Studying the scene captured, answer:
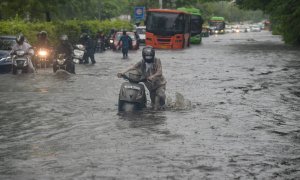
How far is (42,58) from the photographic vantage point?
2730 centimetres

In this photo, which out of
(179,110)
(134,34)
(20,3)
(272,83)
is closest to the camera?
(179,110)

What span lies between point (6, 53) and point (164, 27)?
78.3 ft

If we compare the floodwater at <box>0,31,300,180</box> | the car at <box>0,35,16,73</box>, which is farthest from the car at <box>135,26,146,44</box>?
the floodwater at <box>0,31,300,180</box>

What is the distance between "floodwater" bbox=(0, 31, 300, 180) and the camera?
27.4 ft

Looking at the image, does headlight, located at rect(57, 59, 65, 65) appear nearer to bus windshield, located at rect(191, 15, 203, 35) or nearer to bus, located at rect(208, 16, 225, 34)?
bus windshield, located at rect(191, 15, 203, 35)

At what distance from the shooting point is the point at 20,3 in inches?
1768

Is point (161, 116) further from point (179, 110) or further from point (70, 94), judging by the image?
point (70, 94)

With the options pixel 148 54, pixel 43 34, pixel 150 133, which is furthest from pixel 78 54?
pixel 150 133

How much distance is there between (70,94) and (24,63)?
6801mm

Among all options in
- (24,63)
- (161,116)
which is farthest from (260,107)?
(24,63)

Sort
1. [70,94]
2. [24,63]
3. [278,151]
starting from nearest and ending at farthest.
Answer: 1. [278,151]
2. [70,94]
3. [24,63]

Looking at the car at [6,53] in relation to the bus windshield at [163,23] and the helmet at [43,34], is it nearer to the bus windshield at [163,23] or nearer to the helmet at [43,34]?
the helmet at [43,34]

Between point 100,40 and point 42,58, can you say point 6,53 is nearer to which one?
point 42,58

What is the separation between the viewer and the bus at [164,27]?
156ft
